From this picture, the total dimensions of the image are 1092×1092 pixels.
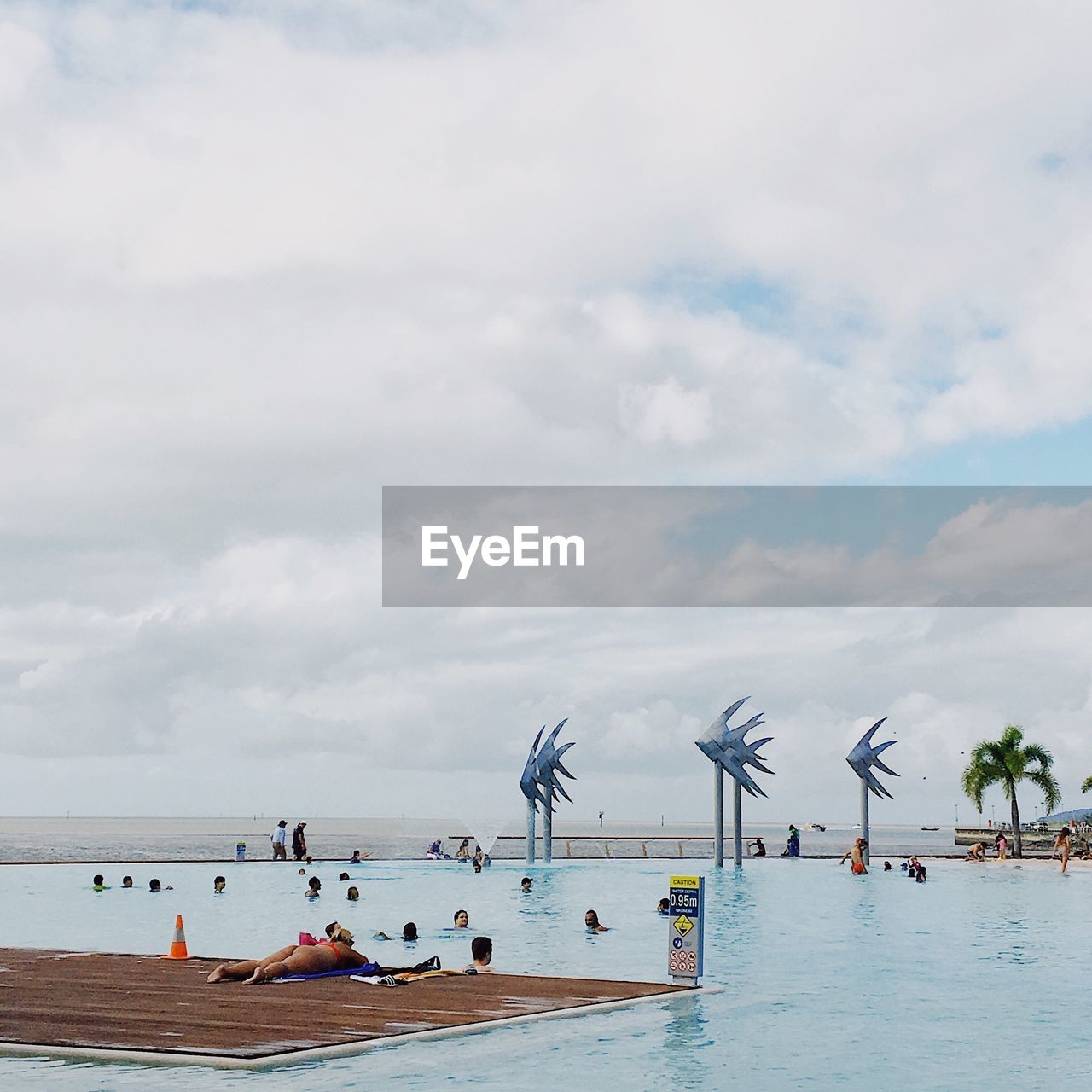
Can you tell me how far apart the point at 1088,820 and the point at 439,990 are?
9085 cm

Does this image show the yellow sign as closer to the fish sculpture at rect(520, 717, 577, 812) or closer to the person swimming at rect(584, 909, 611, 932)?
the person swimming at rect(584, 909, 611, 932)

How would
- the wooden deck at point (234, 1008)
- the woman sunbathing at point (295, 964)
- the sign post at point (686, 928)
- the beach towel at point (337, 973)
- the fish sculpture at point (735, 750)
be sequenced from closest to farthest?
the wooden deck at point (234, 1008) < the woman sunbathing at point (295, 964) < the beach towel at point (337, 973) < the sign post at point (686, 928) < the fish sculpture at point (735, 750)

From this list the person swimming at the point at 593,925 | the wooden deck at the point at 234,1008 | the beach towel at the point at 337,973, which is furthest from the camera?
the person swimming at the point at 593,925

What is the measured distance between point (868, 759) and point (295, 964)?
157 ft

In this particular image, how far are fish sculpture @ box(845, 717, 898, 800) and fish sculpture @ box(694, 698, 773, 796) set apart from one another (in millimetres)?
9701

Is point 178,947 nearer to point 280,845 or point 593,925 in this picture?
point 593,925

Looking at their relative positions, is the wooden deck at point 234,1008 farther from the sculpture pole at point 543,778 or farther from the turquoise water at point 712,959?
the sculpture pole at point 543,778

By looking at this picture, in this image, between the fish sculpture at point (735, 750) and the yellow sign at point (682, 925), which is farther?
the fish sculpture at point (735, 750)

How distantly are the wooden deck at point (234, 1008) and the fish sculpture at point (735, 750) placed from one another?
115 ft

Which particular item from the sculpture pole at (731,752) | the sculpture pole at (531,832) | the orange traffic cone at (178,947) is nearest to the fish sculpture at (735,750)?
the sculpture pole at (731,752)

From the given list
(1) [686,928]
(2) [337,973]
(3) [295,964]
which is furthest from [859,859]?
(3) [295,964]

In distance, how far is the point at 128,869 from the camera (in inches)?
2175

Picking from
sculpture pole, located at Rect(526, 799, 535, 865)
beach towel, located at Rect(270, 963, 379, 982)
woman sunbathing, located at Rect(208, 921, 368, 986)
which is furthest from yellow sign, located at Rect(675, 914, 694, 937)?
sculpture pole, located at Rect(526, 799, 535, 865)

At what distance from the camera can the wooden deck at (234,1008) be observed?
13.9 meters
